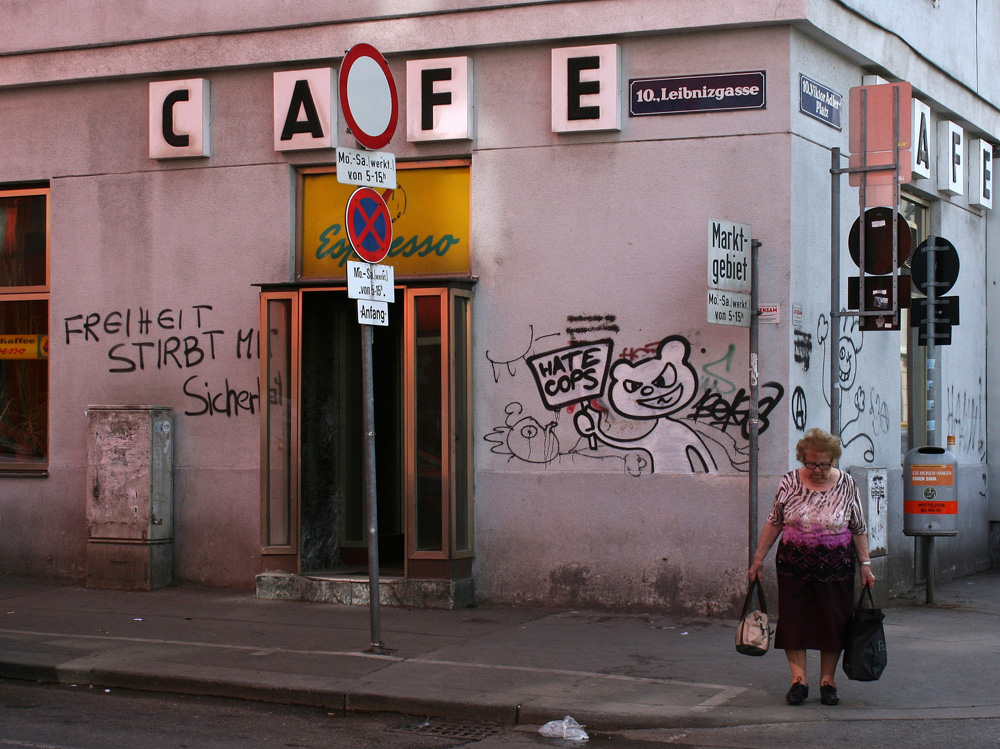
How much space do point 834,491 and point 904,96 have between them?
4.23 metres

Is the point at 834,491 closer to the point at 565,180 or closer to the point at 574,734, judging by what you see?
the point at 574,734

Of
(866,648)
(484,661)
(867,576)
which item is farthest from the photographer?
(484,661)

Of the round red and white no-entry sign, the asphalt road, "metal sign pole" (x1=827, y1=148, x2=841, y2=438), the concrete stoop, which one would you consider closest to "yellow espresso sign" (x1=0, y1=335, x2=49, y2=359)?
the concrete stoop

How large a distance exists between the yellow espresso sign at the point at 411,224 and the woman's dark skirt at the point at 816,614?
4816 millimetres

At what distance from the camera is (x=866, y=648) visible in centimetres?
715

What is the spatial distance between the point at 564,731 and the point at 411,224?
5675 millimetres

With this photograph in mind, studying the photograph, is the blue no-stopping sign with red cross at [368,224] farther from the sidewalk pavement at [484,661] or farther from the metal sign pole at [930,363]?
the metal sign pole at [930,363]

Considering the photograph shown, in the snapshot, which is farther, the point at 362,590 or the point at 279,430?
the point at 279,430

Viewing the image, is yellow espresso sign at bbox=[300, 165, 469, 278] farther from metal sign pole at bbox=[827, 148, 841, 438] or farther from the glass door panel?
metal sign pole at bbox=[827, 148, 841, 438]

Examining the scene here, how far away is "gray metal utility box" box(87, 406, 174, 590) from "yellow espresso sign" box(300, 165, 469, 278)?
7.02ft

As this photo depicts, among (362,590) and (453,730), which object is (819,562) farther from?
(362,590)

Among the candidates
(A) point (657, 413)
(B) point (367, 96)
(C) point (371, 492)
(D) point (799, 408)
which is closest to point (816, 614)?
(C) point (371, 492)

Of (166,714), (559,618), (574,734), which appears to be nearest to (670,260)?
(559,618)

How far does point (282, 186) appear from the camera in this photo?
1153cm
